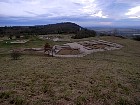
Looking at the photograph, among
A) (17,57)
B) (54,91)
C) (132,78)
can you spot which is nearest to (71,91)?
(54,91)

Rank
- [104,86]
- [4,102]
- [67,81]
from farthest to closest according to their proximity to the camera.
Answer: [67,81], [104,86], [4,102]

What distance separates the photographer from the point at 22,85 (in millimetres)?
11609

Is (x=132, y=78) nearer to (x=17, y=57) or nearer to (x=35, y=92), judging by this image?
(x=35, y=92)

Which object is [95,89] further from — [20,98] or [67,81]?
[20,98]

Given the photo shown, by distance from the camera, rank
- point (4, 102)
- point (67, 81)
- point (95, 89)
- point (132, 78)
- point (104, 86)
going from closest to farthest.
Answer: point (4, 102), point (95, 89), point (104, 86), point (67, 81), point (132, 78)

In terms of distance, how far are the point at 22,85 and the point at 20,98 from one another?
108 inches

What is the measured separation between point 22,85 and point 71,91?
2.72 metres

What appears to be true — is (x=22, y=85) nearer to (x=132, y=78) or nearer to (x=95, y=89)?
(x=95, y=89)

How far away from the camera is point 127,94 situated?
10.5m

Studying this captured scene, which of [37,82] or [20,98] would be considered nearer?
[20,98]

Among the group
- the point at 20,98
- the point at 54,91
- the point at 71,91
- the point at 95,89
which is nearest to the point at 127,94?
the point at 95,89

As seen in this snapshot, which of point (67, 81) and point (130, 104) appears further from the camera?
point (67, 81)

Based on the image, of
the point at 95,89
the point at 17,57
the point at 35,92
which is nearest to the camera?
the point at 35,92

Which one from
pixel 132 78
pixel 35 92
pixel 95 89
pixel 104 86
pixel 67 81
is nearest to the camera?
pixel 35 92
